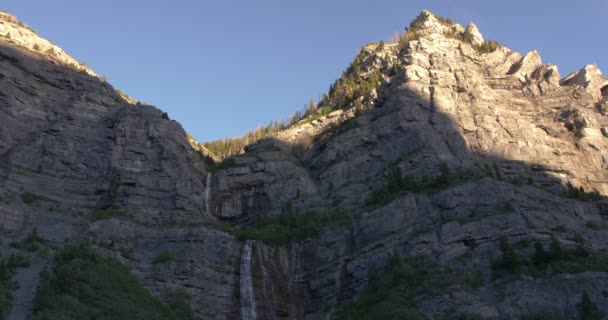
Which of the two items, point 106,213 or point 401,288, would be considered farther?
point 106,213

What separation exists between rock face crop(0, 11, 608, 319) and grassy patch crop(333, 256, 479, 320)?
1072 millimetres

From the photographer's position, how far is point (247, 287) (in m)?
58.0

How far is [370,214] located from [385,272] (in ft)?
25.8

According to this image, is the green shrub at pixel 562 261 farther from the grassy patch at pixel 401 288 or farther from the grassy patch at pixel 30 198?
the grassy patch at pixel 30 198

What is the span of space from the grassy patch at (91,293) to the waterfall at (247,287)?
5238 mm

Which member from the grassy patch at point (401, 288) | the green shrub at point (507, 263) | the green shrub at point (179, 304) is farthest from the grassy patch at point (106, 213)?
the green shrub at point (507, 263)

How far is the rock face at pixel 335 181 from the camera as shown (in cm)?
5628

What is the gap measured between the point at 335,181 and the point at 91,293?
31.7 meters

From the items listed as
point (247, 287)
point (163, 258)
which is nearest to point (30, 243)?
point (163, 258)

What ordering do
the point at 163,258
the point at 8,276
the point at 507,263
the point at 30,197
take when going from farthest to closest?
1. the point at 30,197
2. the point at 163,258
3. the point at 507,263
4. the point at 8,276

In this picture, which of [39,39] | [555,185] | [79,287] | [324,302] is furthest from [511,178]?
[39,39]

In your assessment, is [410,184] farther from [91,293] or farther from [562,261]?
[91,293]

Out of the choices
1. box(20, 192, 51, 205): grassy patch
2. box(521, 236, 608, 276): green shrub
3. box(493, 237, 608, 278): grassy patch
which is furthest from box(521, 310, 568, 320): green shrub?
box(20, 192, 51, 205): grassy patch

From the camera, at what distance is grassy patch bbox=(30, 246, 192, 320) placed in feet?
150
